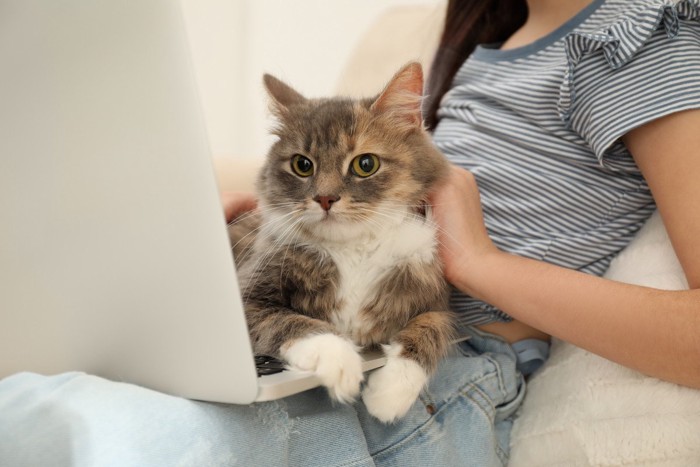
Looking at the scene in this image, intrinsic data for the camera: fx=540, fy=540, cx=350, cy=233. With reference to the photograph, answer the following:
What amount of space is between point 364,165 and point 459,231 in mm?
249

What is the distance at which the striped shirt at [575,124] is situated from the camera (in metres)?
1.11

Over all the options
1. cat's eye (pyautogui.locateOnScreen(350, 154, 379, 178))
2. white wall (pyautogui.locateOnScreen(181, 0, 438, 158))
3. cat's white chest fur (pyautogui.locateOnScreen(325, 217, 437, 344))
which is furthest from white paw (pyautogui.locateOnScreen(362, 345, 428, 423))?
white wall (pyautogui.locateOnScreen(181, 0, 438, 158))

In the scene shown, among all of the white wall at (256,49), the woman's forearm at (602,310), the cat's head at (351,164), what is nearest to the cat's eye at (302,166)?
the cat's head at (351,164)

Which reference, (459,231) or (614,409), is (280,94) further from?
(614,409)

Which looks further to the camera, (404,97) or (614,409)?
(404,97)

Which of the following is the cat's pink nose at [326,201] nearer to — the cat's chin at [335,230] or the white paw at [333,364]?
the cat's chin at [335,230]

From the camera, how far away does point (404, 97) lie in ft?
3.92

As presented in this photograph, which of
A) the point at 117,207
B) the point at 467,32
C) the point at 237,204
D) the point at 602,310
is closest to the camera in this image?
the point at 117,207

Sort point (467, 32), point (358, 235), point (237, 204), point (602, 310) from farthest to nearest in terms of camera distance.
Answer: point (467, 32) → point (237, 204) → point (358, 235) → point (602, 310)

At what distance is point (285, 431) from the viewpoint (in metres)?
0.85

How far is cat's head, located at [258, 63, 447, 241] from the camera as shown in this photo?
3.60ft

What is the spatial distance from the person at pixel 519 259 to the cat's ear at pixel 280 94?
13.8 inches

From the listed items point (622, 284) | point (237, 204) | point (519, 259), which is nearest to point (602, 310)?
point (622, 284)

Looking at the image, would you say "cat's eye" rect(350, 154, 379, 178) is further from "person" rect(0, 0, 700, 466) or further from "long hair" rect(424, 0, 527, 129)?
"long hair" rect(424, 0, 527, 129)
